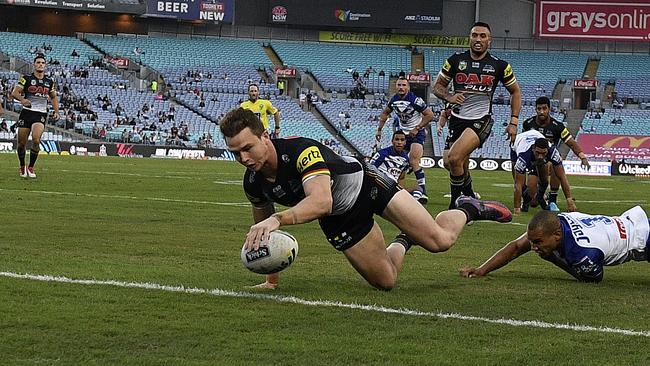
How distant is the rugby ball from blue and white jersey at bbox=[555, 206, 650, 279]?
232 cm

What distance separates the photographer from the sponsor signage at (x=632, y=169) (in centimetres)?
4572

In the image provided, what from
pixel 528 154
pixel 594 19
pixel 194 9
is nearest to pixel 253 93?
pixel 528 154

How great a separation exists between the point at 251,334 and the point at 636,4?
77.0 metres

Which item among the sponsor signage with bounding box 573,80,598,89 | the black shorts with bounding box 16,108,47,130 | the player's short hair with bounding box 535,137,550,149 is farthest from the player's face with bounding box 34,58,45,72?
the sponsor signage with bounding box 573,80,598,89

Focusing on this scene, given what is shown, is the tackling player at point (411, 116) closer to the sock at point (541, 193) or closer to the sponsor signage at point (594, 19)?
the sock at point (541, 193)

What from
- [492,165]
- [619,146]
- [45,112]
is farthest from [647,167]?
[45,112]

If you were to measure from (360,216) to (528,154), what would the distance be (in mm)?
11178

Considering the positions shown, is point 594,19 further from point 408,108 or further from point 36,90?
point 36,90

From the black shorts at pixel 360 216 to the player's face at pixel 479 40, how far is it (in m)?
7.56

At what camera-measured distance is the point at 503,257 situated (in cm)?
843

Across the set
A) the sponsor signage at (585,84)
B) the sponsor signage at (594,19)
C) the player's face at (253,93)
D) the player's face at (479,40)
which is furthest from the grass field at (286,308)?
Answer: the sponsor signage at (594,19)

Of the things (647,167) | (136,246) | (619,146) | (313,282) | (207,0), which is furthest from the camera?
(207,0)

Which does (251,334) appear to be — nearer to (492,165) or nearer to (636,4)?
(492,165)

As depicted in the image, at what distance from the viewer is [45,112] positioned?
2184 cm
